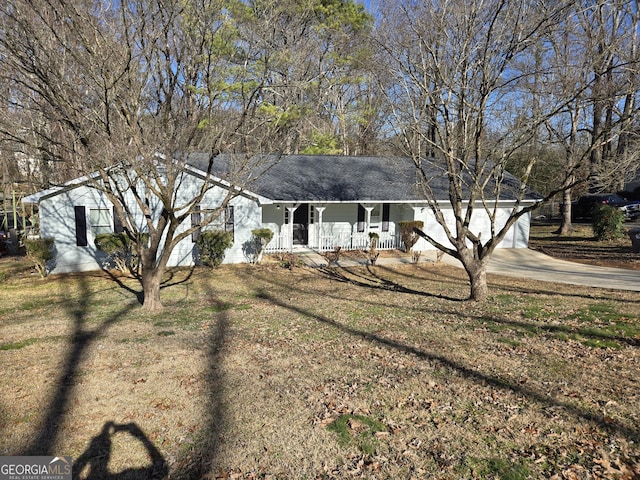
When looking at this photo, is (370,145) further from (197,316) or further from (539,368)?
(539,368)

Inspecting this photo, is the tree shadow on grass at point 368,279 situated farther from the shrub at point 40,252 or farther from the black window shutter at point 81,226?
the shrub at point 40,252

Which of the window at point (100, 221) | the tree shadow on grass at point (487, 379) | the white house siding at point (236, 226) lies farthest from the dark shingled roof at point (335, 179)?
the tree shadow on grass at point (487, 379)

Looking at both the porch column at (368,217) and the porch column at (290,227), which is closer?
the porch column at (290,227)

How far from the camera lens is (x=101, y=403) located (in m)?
5.01

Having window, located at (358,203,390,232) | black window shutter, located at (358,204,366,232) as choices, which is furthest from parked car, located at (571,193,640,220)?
black window shutter, located at (358,204,366,232)

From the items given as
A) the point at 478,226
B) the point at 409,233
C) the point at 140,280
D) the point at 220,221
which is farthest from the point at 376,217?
the point at 140,280

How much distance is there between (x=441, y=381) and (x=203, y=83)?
7.34m

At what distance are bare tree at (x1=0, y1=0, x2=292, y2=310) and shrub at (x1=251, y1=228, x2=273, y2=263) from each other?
6020mm

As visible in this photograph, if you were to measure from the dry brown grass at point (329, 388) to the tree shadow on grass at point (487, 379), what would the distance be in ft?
0.08

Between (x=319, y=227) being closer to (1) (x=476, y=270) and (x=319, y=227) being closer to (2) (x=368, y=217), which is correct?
(2) (x=368, y=217)

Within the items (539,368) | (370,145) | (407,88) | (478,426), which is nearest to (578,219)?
(370,145)

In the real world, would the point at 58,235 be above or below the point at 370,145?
below

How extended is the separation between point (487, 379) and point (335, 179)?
14.1m

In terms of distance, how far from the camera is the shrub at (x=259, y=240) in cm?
1510
